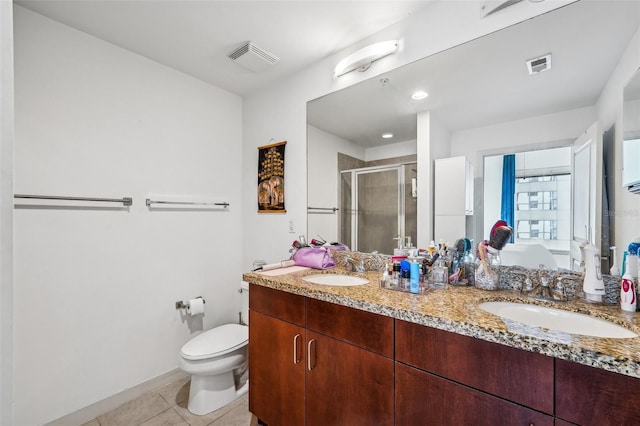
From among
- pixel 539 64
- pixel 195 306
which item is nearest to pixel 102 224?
pixel 195 306

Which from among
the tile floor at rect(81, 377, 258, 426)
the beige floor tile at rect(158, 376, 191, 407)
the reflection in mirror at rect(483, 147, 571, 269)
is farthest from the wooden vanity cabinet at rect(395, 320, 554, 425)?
the beige floor tile at rect(158, 376, 191, 407)

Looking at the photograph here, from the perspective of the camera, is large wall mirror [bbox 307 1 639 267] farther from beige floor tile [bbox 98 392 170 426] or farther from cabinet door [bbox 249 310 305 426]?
beige floor tile [bbox 98 392 170 426]

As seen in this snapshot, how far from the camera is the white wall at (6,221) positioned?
516mm

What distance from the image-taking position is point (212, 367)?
1.70 meters

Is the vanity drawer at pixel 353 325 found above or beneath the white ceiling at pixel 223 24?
beneath

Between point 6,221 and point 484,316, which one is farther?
point 484,316

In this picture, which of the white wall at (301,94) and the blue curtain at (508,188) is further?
the white wall at (301,94)

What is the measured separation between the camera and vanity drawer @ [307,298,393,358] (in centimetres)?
103

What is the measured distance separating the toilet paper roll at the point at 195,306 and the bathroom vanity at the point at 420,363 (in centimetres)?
82

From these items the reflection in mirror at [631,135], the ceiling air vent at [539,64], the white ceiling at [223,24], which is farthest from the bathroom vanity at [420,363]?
the white ceiling at [223,24]

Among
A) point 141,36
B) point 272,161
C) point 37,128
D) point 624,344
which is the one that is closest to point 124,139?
point 37,128

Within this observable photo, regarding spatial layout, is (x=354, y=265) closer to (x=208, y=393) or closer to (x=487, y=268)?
(x=487, y=268)

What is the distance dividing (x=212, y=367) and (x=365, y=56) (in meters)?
2.20

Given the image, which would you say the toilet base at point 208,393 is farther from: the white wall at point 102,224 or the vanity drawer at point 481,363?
the vanity drawer at point 481,363
